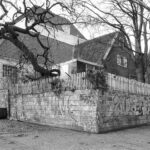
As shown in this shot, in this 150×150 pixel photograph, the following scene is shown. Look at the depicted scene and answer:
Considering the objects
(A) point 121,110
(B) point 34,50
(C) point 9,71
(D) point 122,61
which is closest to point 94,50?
(D) point 122,61

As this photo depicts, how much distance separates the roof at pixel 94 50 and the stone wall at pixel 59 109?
1174 cm

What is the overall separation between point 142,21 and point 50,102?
9.50 metres

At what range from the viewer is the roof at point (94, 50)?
22959 millimetres

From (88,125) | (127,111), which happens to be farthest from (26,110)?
(127,111)

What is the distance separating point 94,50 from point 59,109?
1499 centimetres

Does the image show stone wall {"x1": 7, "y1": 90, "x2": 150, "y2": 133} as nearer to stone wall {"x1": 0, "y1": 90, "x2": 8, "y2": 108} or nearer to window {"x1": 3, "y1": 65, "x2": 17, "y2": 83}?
stone wall {"x1": 0, "y1": 90, "x2": 8, "y2": 108}

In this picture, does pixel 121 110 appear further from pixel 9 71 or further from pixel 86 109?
pixel 9 71

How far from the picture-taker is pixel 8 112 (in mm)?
13188

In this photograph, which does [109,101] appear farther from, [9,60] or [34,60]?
[9,60]

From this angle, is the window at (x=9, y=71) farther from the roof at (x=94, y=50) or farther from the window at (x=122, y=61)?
the window at (x=122, y=61)

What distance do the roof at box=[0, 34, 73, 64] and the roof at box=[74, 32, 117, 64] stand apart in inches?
46.7

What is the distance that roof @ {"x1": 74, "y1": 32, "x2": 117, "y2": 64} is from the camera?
23.0 metres

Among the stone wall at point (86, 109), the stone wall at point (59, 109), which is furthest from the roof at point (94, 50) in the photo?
the stone wall at point (59, 109)

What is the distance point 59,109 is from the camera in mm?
10188
